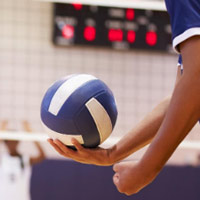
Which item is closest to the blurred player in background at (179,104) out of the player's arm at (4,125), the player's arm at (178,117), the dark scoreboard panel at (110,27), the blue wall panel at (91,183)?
the player's arm at (178,117)

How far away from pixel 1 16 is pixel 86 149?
8.52 feet

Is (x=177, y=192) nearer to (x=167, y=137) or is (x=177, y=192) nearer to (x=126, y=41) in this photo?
(x=126, y=41)

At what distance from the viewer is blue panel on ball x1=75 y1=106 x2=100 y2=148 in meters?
1.28

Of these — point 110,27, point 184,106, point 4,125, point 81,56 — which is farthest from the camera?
point 81,56

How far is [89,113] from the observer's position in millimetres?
1299

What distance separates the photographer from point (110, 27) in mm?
3607

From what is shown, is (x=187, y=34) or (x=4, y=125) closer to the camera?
(x=187, y=34)

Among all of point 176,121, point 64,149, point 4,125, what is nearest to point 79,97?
point 64,149

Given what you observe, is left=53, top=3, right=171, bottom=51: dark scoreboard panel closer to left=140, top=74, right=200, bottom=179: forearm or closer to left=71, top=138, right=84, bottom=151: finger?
left=71, top=138, right=84, bottom=151: finger

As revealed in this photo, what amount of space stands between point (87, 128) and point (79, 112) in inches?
2.0

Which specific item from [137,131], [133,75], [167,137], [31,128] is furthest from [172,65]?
[167,137]

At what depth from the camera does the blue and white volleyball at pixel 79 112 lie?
128 cm

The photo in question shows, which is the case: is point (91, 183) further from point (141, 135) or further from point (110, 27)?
point (141, 135)

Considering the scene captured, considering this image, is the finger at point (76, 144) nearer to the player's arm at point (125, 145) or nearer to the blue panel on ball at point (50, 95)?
the player's arm at point (125, 145)
